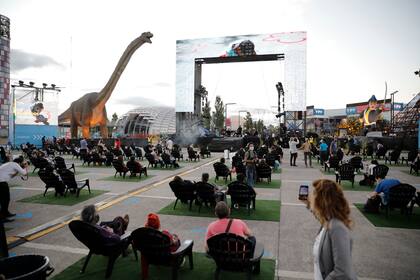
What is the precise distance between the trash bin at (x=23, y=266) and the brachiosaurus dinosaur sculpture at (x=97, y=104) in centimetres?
2264

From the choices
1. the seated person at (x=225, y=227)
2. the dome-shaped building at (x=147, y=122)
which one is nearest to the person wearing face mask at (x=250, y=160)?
the seated person at (x=225, y=227)

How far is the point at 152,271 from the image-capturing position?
15.9 feet

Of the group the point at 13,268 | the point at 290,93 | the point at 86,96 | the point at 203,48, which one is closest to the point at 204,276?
the point at 13,268

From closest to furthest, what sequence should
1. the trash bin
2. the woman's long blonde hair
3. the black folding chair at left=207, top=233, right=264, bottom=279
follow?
the woman's long blonde hair < the trash bin < the black folding chair at left=207, top=233, right=264, bottom=279

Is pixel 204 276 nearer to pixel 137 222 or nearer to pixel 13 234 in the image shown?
pixel 137 222

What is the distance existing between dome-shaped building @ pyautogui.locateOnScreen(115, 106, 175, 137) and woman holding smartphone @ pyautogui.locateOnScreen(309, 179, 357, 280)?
9226 cm

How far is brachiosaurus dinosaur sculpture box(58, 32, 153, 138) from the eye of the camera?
939 inches

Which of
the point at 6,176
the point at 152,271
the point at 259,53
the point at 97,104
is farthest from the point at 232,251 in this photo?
the point at 259,53

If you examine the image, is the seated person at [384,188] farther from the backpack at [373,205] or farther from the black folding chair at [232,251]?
the black folding chair at [232,251]

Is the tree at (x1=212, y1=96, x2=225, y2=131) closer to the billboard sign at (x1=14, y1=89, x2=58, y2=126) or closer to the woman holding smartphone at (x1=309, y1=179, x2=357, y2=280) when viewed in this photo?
the billboard sign at (x1=14, y1=89, x2=58, y2=126)

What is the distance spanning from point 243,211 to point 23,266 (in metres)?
6.03

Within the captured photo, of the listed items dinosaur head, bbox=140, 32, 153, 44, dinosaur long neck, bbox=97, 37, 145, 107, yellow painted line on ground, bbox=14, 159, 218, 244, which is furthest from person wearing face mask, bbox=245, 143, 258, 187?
dinosaur long neck, bbox=97, 37, 145, 107

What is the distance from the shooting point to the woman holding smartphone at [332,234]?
2.34 m

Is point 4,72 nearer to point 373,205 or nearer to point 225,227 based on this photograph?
point 225,227
